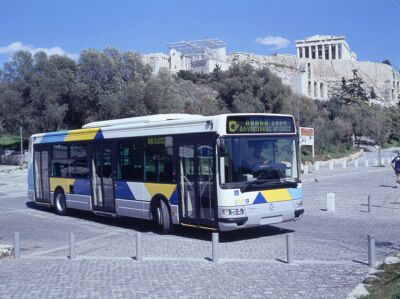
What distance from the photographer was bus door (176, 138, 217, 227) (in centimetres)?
1165

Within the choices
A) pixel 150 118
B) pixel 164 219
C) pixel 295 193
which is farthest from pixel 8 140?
pixel 295 193

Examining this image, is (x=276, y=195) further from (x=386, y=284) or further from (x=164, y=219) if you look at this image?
(x=386, y=284)

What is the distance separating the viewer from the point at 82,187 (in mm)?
16438

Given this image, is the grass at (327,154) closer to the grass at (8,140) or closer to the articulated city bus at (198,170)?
the grass at (8,140)

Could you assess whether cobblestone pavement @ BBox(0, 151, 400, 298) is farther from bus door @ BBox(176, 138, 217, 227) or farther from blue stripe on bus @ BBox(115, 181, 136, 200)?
blue stripe on bus @ BBox(115, 181, 136, 200)

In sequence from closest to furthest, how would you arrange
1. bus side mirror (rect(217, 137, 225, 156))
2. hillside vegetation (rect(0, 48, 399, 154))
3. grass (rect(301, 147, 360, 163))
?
bus side mirror (rect(217, 137, 225, 156)) → hillside vegetation (rect(0, 48, 399, 154)) → grass (rect(301, 147, 360, 163))

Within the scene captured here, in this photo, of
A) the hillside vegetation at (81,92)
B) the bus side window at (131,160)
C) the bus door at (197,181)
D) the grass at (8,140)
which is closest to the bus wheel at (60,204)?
the bus side window at (131,160)

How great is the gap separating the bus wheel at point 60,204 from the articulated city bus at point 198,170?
6.97 ft

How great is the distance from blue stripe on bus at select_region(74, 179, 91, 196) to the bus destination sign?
6.21 meters

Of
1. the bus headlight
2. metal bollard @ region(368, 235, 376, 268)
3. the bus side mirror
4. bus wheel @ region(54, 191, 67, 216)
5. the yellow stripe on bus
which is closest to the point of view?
metal bollard @ region(368, 235, 376, 268)

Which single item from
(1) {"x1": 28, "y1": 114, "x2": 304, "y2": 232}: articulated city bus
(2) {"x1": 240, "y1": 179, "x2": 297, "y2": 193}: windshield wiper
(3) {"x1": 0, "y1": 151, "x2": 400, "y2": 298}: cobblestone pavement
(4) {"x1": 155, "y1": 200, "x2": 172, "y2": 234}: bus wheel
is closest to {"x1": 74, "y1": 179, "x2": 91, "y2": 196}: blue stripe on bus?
(1) {"x1": 28, "y1": 114, "x2": 304, "y2": 232}: articulated city bus

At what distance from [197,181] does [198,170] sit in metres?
0.24

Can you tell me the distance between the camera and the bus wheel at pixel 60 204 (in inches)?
707

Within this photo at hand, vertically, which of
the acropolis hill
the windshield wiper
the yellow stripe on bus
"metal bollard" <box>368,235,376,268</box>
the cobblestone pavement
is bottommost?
the cobblestone pavement
